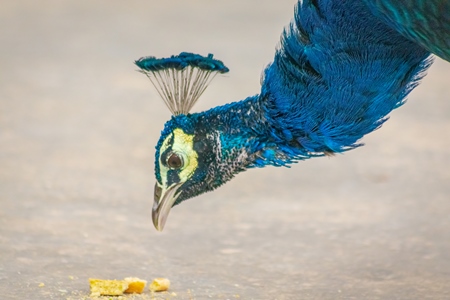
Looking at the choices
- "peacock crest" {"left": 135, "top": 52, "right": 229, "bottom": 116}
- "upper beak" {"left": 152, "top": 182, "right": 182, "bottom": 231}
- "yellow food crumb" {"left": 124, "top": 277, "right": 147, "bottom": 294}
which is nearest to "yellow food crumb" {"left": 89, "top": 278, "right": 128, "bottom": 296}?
"yellow food crumb" {"left": 124, "top": 277, "right": 147, "bottom": 294}

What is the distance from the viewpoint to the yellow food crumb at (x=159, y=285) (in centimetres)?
392

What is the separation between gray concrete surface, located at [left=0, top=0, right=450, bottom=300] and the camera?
4211mm

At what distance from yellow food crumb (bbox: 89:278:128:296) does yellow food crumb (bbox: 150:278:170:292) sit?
15 cm

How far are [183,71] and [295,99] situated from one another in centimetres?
45

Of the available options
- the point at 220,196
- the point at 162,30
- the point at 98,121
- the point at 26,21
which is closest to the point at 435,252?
the point at 220,196

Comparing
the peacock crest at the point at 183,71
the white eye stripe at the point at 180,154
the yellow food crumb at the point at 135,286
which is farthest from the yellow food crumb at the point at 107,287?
the peacock crest at the point at 183,71

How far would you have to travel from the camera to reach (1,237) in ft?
14.9

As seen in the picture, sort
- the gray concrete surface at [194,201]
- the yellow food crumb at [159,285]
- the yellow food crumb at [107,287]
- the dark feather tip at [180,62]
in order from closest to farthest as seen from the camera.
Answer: the dark feather tip at [180,62]
the yellow food crumb at [107,287]
the yellow food crumb at [159,285]
the gray concrete surface at [194,201]

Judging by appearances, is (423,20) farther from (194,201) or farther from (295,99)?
(194,201)

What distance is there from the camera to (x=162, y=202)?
3.63m

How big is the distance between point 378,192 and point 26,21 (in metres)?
4.75

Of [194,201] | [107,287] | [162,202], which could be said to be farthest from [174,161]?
[194,201]

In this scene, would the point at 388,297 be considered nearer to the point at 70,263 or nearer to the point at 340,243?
the point at 340,243

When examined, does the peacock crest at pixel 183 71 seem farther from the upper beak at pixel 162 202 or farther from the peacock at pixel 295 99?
the upper beak at pixel 162 202
